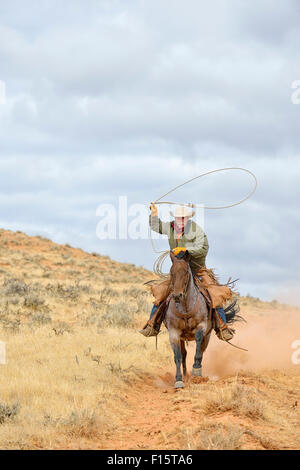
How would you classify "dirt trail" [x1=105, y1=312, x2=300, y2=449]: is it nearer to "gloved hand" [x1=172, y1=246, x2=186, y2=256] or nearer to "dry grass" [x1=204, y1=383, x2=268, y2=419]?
"dry grass" [x1=204, y1=383, x2=268, y2=419]

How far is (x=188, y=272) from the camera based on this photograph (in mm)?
10703

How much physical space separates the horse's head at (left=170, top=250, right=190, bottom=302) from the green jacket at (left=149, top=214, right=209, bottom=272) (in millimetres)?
806

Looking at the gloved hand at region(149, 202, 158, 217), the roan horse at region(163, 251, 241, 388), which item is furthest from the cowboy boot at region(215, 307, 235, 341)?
the gloved hand at region(149, 202, 158, 217)

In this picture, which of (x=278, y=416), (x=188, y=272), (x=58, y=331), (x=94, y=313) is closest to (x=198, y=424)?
(x=278, y=416)

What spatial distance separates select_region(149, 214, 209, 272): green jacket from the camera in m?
11.2

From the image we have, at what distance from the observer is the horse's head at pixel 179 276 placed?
10156mm

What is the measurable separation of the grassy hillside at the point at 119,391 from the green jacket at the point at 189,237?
2.40 metres

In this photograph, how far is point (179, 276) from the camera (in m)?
10.2

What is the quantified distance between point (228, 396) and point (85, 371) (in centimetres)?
360

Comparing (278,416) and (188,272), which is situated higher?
(188,272)

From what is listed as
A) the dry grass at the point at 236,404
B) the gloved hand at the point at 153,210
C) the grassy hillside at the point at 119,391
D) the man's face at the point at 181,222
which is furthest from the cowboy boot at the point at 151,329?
the dry grass at the point at 236,404

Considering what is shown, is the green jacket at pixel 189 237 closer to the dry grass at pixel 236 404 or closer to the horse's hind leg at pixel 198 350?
the horse's hind leg at pixel 198 350
